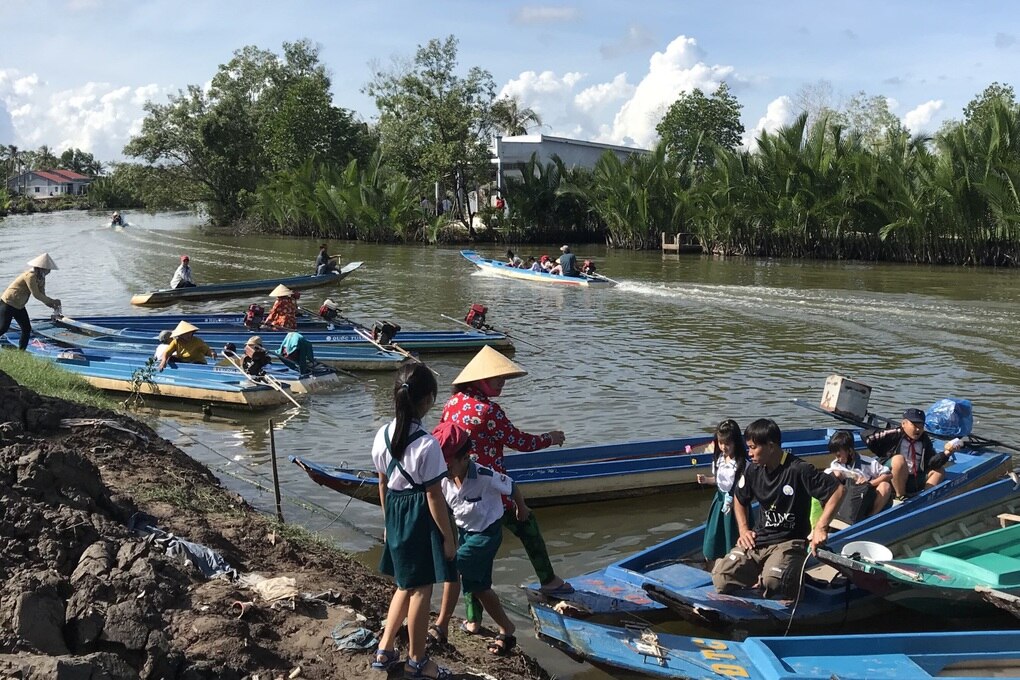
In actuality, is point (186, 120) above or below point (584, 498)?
above

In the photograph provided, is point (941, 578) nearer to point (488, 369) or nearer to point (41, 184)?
point (488, 369)

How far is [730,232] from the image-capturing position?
40.7 m

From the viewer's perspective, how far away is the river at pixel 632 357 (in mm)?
9602

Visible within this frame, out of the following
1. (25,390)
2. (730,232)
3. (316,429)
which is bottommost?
(316,429)

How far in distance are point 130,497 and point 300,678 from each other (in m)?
3.12

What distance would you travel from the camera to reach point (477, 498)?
548 cm

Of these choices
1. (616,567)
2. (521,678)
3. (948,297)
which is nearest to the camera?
(521,678)

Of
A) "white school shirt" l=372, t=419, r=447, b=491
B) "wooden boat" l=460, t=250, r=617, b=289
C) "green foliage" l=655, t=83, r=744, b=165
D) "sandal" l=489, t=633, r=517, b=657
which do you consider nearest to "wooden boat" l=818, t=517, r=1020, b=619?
"sandal" l=489, t=633, r=517, b=657

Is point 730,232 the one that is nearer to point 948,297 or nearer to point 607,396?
point 948,297

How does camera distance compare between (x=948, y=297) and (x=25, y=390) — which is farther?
(x=948, y=297)

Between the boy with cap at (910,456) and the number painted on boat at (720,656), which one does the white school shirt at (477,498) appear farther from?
the boy with cap at (910,456)

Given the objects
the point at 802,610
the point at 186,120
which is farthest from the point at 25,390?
the point at 186,120

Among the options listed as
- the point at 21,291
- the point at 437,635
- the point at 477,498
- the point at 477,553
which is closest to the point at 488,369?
the point at 477,498

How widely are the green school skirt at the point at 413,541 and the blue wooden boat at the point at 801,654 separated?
4.99ft
